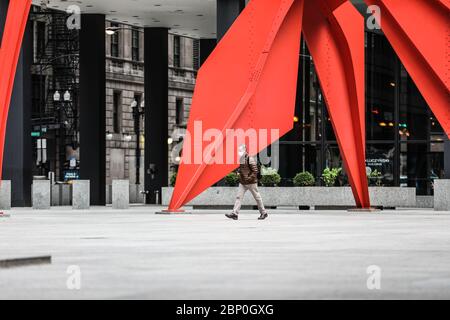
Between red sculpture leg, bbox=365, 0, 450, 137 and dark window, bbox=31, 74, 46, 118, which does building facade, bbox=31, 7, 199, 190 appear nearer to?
dark window, bbox=31, 74, 46, 118

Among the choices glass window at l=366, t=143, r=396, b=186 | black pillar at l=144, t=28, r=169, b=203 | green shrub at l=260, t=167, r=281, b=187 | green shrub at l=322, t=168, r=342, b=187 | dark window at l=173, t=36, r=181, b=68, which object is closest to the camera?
green shrub at l=260, t=167, r=281, b=187

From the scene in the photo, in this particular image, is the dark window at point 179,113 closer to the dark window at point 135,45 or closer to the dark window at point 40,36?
the dark window at point 135,45

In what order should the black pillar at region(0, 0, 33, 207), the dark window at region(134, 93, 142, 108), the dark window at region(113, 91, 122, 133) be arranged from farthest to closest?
the dark window at region(134, 93, 142, 108)
the dark window at region(113, 91, 122, 133)
the black pillar at region(0, 0, 33, 207)

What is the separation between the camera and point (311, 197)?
3966cm

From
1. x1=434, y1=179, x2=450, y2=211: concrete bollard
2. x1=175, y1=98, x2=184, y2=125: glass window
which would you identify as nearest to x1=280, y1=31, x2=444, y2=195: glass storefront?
x1=434, y1=179, x2=450, y2=211: concrete bollard

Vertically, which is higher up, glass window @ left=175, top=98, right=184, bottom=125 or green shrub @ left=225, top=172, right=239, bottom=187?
glass window @ left=175, top=98, right=184, bottom=125

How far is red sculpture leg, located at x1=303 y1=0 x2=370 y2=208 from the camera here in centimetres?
3403

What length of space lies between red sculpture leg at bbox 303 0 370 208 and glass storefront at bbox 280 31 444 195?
11046mm

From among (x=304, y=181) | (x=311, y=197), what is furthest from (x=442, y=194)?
(x=304, y=181)

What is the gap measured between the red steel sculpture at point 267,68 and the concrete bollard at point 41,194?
31.0 ft

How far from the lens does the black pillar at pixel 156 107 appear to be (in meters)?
53.1
